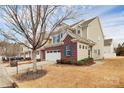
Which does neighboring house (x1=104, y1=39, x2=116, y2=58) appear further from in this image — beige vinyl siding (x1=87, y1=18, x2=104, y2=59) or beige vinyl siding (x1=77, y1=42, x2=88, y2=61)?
beige vinyl siding (x1=77, y1=42, x2=88, y2=61)

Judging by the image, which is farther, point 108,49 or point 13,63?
point 13,63

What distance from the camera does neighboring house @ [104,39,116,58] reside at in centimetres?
392

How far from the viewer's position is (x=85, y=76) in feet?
12.5

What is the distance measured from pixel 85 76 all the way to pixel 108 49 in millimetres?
723

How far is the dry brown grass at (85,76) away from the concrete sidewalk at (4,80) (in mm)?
210

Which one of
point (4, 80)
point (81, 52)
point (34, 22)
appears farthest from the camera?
point (4, 80)

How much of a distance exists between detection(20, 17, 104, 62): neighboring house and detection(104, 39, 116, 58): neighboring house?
7 centimetres

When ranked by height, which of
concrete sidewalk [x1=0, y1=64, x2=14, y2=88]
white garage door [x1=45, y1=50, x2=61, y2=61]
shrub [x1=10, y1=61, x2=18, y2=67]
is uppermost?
white garage door [x1=45, y1=50, x2=61, y2=61]

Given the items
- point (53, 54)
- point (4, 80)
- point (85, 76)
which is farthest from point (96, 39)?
point (4, 80)

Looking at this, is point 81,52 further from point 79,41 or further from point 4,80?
point 4,80

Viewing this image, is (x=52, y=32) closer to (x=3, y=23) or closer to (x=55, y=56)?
(x=55, y=56)

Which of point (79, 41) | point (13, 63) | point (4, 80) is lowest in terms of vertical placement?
point (4, 80)

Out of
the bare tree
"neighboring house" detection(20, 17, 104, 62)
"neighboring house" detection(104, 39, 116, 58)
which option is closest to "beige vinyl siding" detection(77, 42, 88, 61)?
"neighboring house" detection(20, 17, 104, 62)

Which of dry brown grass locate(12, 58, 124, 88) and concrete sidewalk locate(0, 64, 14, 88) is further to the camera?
concrete sidewalk locate(0, 64, 14, 88)
